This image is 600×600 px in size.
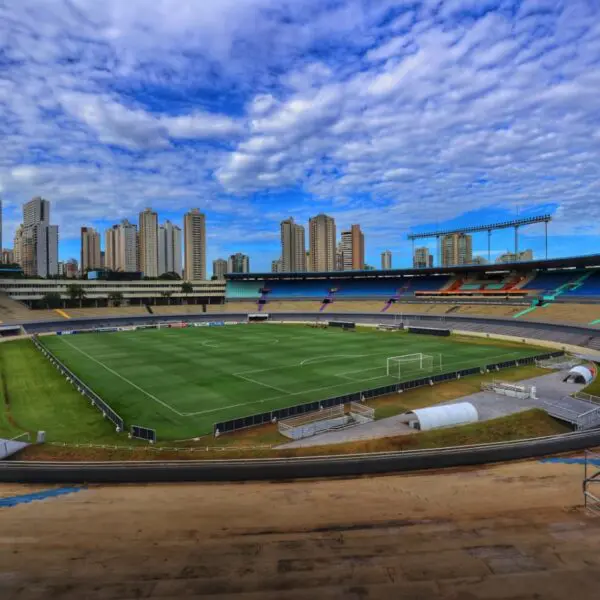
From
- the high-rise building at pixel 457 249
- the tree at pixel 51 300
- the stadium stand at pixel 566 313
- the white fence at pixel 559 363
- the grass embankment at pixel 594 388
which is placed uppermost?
the high-rise building at pixel 457 249

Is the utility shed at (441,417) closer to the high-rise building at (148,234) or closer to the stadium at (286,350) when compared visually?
the stadium at (286,350)

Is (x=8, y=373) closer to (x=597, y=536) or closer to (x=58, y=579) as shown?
(x=58, y=579)

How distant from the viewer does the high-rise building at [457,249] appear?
176125 millimetres

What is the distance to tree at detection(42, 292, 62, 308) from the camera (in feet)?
304

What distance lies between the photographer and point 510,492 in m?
15.2

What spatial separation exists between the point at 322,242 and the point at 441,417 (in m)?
171

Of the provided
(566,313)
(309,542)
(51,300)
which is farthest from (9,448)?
(51,300)

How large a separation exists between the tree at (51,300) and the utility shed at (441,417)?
90231 mm

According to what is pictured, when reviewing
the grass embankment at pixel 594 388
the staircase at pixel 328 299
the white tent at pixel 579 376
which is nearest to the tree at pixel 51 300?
the staircase at pixel 328 299

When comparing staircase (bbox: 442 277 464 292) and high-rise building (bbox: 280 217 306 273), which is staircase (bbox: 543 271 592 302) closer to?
staircase (bbox: 442 277 464 292)

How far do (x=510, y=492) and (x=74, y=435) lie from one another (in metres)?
22.4

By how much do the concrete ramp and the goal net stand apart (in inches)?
1096

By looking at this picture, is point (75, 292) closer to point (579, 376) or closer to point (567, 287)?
point (579, 376)

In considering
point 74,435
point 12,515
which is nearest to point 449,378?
point 74,435
